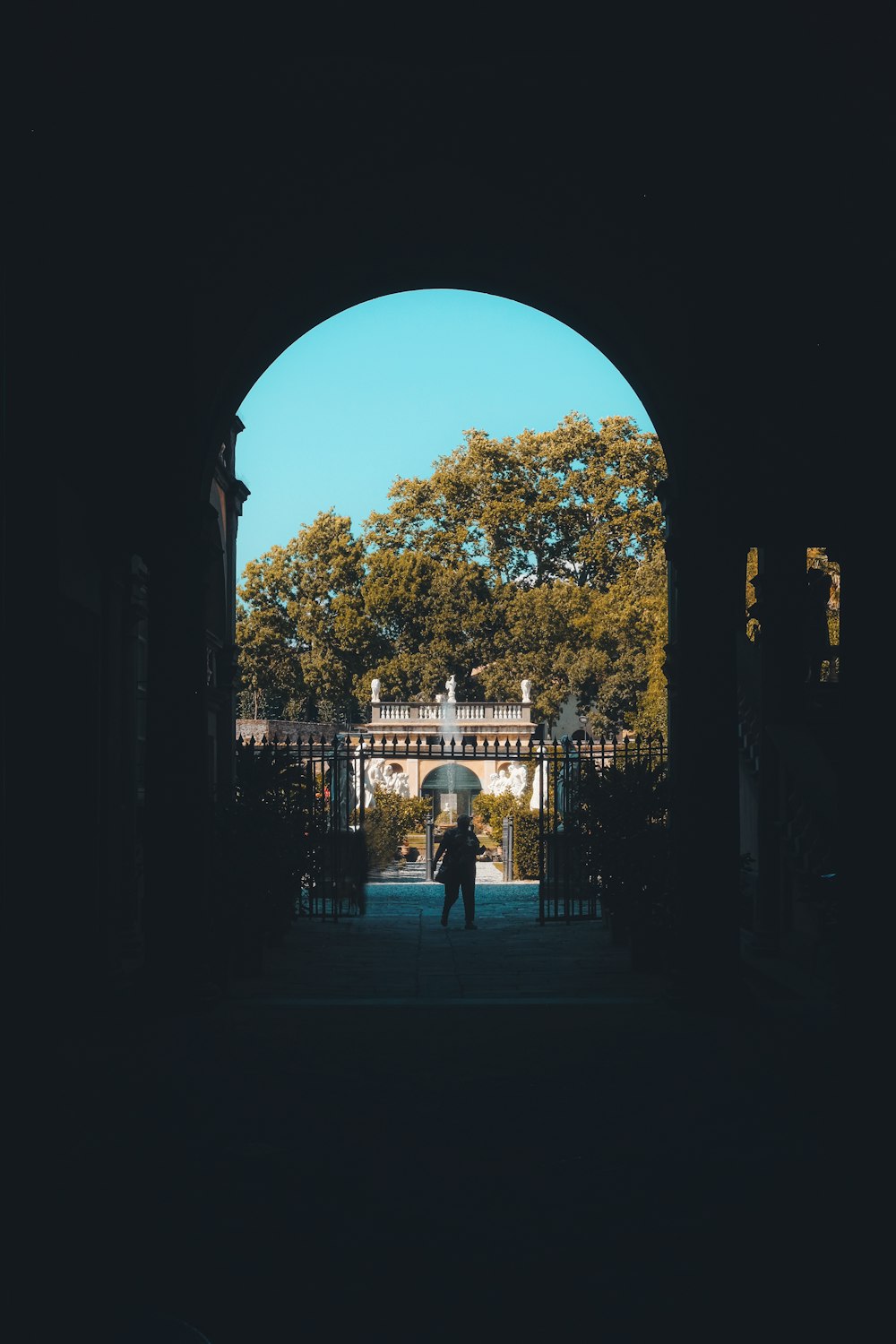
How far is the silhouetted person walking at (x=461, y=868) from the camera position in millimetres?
15117

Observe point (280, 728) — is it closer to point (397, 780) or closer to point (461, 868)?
point (397, 780)

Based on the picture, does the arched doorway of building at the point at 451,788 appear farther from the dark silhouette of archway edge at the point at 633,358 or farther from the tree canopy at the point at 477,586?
the dark silhouette of archway edge at the point at 633,358

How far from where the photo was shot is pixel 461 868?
15.3m

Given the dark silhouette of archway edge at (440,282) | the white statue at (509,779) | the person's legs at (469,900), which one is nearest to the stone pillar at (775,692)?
the dark silhouette of archway edge at (440,282)

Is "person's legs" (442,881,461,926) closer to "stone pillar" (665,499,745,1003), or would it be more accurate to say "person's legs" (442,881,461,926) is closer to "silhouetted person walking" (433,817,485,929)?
"silhouetted person walking" (433,817,485,929)

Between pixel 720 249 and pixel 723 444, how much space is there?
62.7 inches

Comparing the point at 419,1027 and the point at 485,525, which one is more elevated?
the point at 485,525

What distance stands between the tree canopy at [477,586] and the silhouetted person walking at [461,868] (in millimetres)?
34873

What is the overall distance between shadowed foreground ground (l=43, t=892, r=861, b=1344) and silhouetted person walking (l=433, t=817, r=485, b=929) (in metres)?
6.64

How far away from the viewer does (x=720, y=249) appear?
735 centimetres

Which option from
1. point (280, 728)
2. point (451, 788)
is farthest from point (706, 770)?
point (280, 728)

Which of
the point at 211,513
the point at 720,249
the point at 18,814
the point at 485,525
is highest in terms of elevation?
the point at 485,525

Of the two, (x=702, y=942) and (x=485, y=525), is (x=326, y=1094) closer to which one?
(x=702, y=942)

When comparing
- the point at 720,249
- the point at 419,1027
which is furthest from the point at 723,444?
the point at 419,1027
